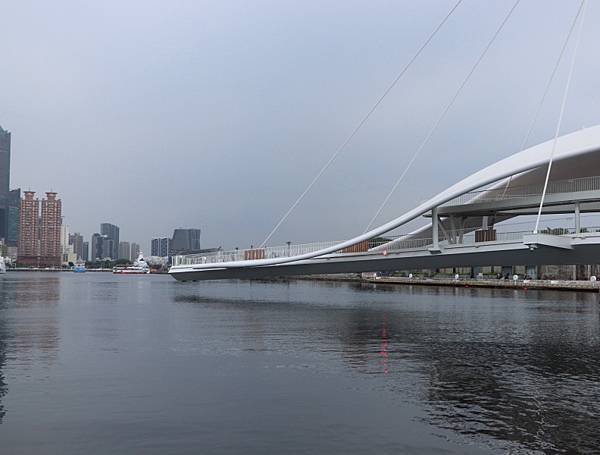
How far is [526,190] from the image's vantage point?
39000mm

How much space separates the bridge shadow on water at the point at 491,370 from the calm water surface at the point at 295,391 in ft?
0.20

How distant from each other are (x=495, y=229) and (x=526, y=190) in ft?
21.0

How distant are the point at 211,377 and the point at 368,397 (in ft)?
15.9

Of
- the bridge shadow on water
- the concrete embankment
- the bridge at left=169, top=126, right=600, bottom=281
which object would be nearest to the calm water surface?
the bridge shadow on water

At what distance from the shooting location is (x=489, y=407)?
14.3 m

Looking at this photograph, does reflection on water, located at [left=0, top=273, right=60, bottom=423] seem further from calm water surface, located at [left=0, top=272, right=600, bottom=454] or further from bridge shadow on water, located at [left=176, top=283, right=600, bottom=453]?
bridge shadow on water, located at [left=176, top=283, right=600, bottom=453]

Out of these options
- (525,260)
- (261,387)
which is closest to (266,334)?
(261,387)

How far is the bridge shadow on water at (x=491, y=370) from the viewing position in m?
12.6

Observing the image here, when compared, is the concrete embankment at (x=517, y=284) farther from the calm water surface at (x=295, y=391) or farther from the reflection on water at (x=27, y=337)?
the reflection on water at (x=27, y=337)

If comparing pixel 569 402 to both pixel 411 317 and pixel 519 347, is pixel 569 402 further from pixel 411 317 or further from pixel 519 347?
pixel 411 317

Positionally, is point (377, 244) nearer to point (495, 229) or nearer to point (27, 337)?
point (495, 229)

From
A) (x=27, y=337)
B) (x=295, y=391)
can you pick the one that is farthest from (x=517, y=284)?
(x=295, y=391)

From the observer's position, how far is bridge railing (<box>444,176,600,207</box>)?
3597cm

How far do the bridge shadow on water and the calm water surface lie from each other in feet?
0.20
